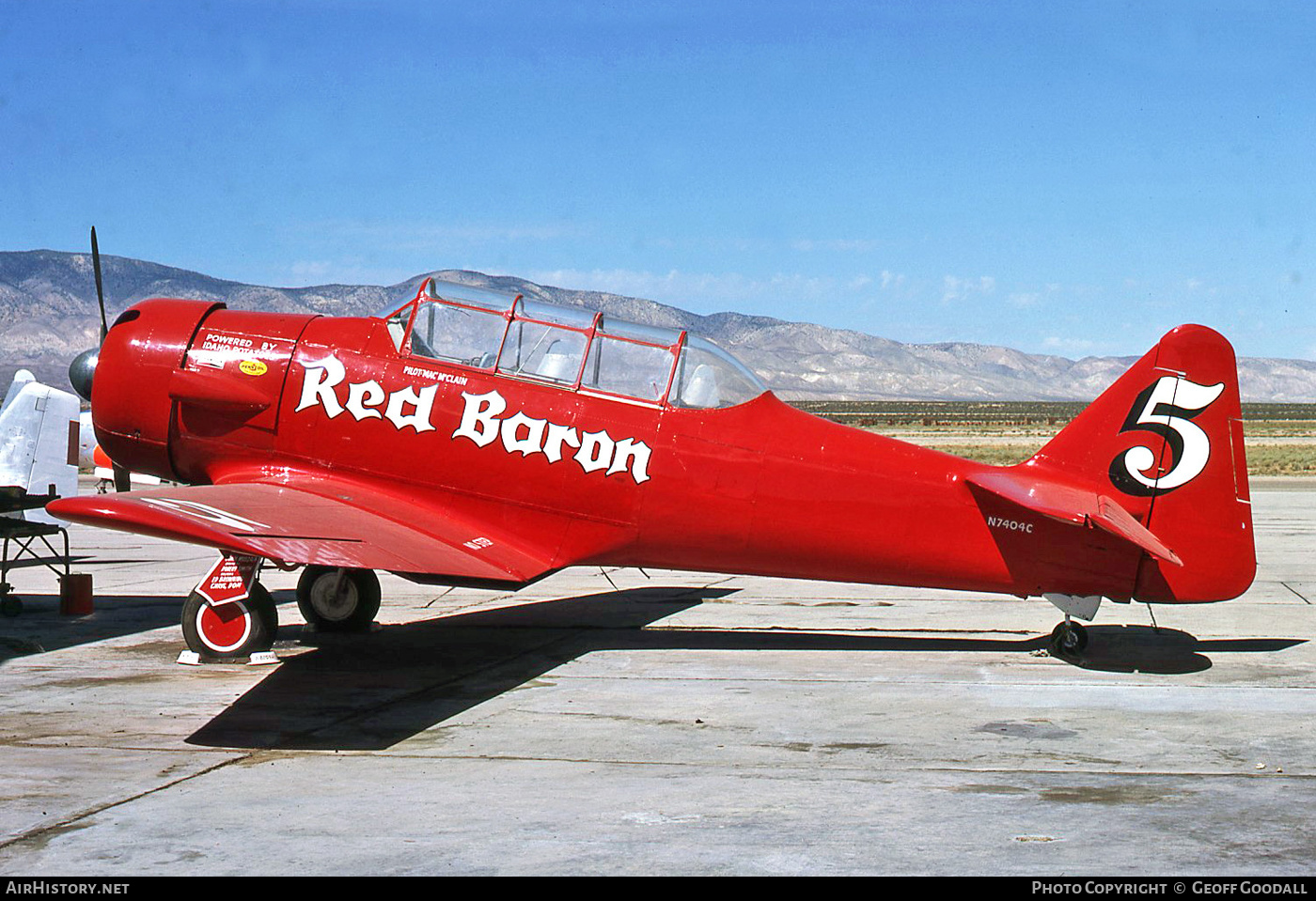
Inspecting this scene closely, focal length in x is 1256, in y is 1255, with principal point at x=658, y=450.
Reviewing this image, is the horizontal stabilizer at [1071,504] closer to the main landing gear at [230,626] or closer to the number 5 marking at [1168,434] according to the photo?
the number 5 marking at [1168,434]

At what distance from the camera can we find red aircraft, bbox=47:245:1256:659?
962cm

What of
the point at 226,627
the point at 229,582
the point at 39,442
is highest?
the point at 39,442

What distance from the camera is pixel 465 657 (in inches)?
402

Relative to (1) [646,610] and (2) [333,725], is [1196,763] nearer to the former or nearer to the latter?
(2) [333,725]

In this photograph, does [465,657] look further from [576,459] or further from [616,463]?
[616,463]

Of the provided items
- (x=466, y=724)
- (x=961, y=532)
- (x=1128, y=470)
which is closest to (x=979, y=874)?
(x=466, y=724)

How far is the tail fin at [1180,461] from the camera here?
31.5ft

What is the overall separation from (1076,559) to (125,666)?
289 inches

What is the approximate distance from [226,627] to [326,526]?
5.02 feet

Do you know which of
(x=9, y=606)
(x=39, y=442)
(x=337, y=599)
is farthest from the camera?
(x=39, y=442)

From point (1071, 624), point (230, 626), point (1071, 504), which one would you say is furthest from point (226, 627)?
point (1071, 624)

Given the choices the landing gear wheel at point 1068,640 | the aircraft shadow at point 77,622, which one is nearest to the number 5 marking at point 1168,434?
the landing gear wheel at point 1068,640

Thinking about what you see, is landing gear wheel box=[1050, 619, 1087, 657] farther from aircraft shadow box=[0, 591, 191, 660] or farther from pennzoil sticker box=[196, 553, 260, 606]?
aircraft shadow box=[0, 591, 191, 660]

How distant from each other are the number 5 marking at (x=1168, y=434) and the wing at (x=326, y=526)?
463 cm
